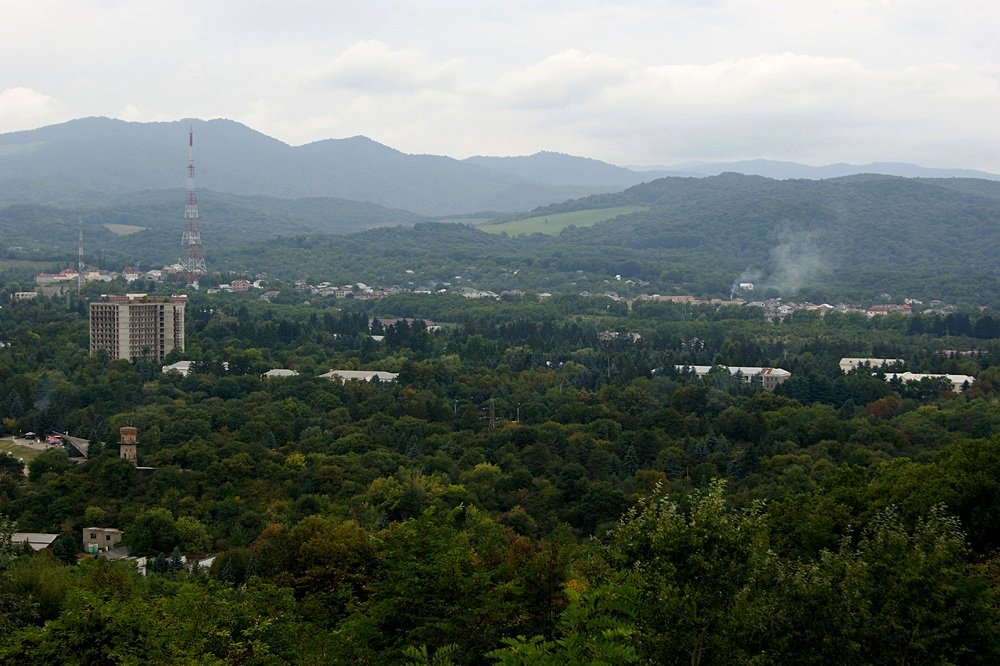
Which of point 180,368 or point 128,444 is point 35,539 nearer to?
point 128,444

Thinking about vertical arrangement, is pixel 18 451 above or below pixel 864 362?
below

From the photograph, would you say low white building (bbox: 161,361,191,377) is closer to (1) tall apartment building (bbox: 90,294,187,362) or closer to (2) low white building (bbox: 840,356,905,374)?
(1) tall apartment building (bbox: 90,294,187,362)

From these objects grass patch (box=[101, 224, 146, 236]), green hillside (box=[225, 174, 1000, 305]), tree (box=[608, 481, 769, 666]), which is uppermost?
tree (box=[608, 481, 769, 666])

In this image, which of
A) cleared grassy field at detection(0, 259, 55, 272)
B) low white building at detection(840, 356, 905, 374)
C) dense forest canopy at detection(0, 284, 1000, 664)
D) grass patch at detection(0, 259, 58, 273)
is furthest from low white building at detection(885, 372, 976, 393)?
cleared grassy field at detection(0, 259, 55, 272)

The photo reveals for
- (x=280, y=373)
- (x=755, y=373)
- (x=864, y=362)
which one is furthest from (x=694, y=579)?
(x=864, y=362)

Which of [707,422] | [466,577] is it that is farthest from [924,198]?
[466,577]

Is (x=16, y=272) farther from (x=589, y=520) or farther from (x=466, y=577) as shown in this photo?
(x=466, y=577)

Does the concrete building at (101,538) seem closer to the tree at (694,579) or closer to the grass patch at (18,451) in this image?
the grass patch at (18,451)
